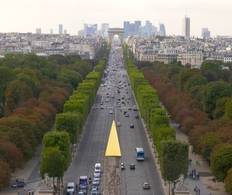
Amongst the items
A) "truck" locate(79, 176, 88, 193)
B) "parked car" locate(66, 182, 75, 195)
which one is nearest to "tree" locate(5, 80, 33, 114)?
"truck" locate(79, 176, 88, 193)

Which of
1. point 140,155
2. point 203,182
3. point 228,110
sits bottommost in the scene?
point 203,182

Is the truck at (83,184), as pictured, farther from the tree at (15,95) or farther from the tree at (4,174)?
the tree at (15,95)

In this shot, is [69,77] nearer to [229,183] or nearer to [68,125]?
[68,125]

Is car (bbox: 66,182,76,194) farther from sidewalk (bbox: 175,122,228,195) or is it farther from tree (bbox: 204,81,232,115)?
tree (bbox: 204,81,232,115)

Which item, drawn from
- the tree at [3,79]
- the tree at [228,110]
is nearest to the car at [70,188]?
the tree at [228,110]

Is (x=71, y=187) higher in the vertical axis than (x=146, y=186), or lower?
higher

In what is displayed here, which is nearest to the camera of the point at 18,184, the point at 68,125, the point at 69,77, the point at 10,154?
the point at 18,184

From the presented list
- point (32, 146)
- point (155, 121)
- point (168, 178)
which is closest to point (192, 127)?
point (155, 121)

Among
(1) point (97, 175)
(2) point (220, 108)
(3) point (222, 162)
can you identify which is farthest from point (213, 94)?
(3) point (222, 162)
